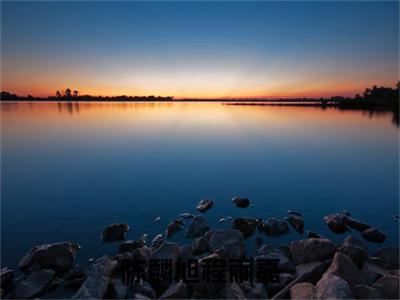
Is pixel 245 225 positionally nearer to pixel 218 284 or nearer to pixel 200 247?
pixel 200 247

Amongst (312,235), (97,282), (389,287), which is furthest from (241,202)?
(97,282)

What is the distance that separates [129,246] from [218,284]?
3019mm

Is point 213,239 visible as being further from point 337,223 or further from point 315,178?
point 315,178

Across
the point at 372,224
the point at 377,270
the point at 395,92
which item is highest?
the point at 395,92

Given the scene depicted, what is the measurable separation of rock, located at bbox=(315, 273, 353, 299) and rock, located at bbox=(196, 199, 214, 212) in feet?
17.9

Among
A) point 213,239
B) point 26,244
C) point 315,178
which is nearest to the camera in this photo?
point 213,239

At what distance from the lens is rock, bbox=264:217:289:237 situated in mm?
7691

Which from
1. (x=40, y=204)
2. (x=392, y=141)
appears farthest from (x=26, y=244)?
(x=392, y=141)

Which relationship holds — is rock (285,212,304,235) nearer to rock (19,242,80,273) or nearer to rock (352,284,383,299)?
rock (352,284,383,299)

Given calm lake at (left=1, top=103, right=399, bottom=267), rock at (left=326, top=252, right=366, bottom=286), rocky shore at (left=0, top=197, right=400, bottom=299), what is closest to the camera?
rocky shore at (left=0, top=197, right=400, bottom=299)

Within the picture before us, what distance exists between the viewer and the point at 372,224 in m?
8.68

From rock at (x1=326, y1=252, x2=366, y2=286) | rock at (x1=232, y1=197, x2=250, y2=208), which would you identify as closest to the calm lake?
rock at (x1=232, y1=197, x2=250, y2=208)

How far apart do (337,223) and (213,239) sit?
15.3 ft

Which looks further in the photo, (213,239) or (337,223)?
(337,223)
